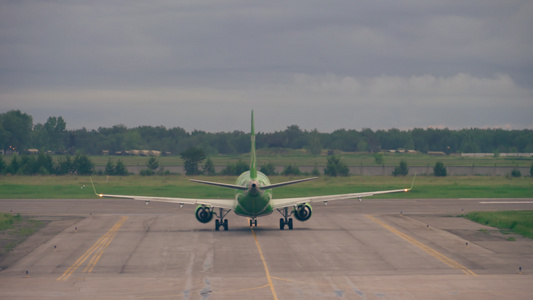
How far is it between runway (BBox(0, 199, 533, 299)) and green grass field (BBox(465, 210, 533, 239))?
4.51 feet

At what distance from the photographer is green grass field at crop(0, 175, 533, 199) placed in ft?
302

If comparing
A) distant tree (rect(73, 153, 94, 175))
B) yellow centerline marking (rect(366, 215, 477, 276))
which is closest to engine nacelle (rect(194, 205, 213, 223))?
yellow centerline marking (rect(366, 215, 477, 276))

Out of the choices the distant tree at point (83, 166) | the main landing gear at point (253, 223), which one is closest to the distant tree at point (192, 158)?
the distant tree at point (83, 166)

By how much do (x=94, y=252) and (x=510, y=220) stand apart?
37.4m

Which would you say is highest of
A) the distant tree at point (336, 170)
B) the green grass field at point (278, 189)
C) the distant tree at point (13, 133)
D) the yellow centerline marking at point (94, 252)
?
the distant tree at point (13, 133)

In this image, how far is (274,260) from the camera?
40.9 m

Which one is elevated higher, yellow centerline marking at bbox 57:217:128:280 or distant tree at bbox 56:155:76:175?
distant tree at bbox 56:155:76:175

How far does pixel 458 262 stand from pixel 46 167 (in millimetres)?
102863

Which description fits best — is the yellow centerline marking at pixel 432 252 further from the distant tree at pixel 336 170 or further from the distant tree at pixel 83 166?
the distant tree at pixel 83 166

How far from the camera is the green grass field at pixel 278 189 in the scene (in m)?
92.1

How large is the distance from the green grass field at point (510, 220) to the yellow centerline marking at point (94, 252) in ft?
109

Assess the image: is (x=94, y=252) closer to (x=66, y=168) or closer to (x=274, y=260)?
(x=274, y=260)

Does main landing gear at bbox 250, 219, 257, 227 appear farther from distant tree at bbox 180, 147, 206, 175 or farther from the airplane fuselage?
distant tree at bbox 180, 147, 206, 175

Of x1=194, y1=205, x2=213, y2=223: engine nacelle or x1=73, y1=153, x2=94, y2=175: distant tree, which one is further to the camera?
x1=73, y1=153, x2=94, y2=175: distant tree
